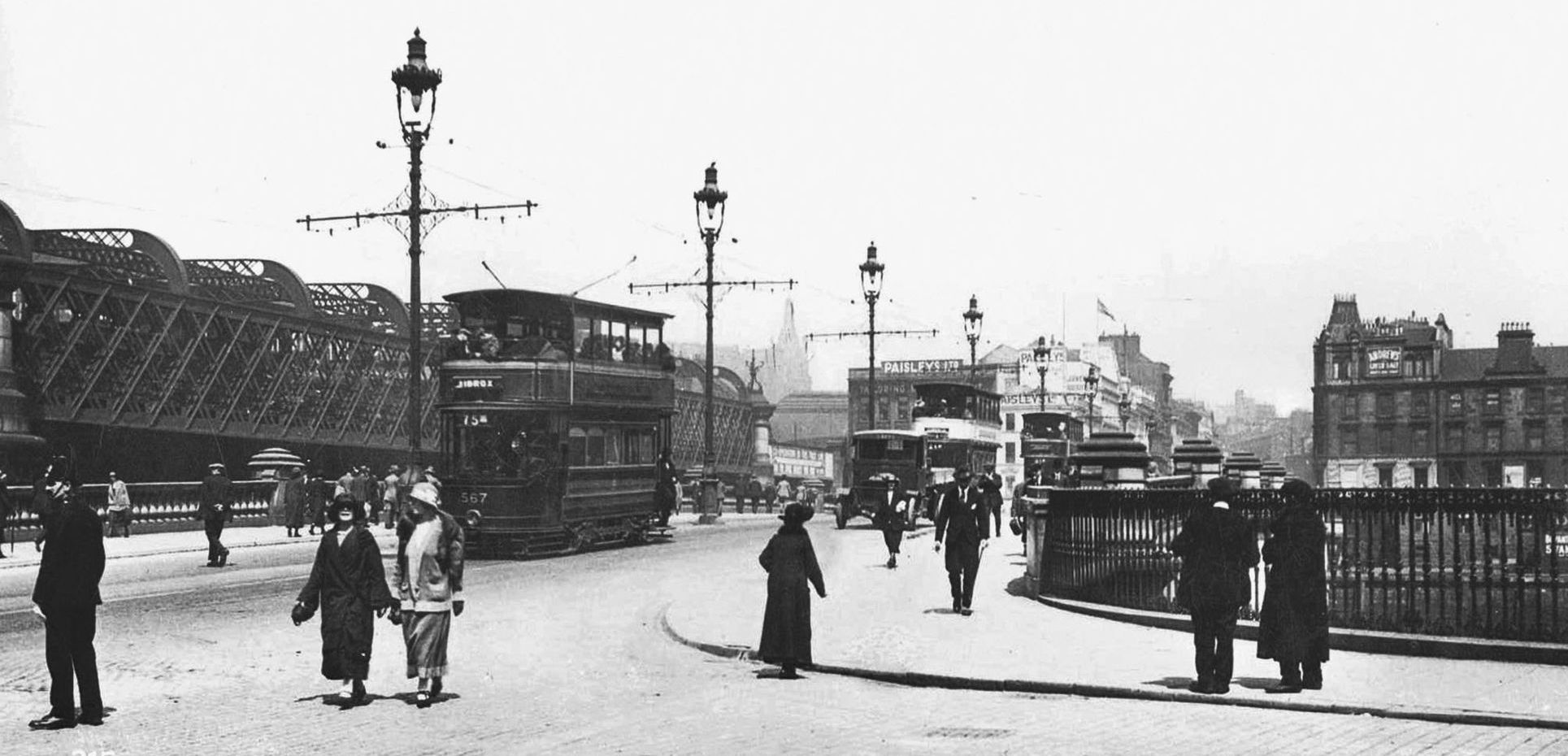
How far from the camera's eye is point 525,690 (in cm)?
1131

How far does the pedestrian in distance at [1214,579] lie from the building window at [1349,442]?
10185 cm

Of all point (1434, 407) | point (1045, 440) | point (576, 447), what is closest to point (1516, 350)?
point (1434, 407)

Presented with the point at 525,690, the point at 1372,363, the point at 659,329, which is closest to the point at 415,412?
the point at 659,329

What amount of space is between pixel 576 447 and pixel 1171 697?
15.9 meters

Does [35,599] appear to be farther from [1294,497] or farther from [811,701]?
[1294,497]

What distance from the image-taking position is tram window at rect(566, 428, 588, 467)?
2522cm

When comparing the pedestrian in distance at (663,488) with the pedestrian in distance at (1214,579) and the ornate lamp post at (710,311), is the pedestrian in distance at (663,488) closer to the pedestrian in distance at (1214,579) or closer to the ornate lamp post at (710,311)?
the ornate lamp post at (710,311)

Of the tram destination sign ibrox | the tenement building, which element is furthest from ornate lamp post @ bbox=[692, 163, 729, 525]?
the tram destination sign ibrox

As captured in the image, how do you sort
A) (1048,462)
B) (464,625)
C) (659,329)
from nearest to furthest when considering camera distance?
(464,625), (659,329), (1048,462)

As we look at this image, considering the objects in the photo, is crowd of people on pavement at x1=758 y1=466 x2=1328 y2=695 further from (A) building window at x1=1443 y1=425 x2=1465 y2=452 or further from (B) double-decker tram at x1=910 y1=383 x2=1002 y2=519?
(A) building window at x1=1443 y1=425 x2=1465 y2=452

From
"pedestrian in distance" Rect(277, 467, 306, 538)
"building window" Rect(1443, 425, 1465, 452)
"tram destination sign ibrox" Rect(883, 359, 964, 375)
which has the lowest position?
"pedestrian in distance" Rect(277, 467, 306, 538)

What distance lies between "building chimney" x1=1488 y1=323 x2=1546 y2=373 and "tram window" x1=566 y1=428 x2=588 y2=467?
89899 mm

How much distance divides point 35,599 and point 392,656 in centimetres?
411

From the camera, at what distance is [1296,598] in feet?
37.0
